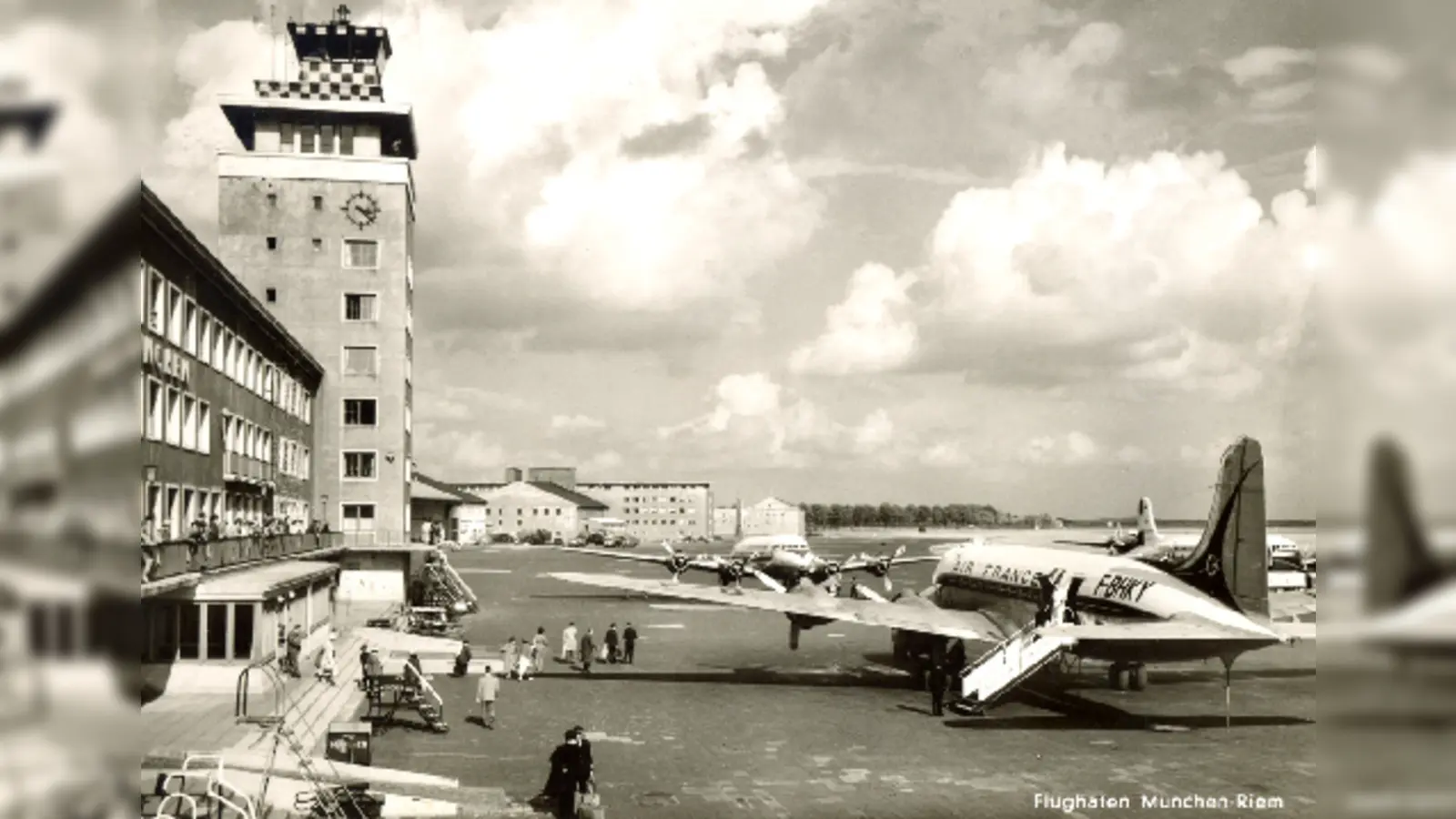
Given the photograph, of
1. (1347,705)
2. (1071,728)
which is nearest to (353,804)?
(1347,705)

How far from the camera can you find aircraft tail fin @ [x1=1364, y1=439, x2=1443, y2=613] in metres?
7.99

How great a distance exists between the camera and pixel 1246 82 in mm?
24812

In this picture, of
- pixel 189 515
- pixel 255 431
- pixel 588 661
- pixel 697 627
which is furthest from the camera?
pixel 697 627

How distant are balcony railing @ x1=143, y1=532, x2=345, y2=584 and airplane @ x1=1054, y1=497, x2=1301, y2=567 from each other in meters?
25.9

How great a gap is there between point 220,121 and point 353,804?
62.3ft

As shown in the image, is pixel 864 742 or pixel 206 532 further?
pixel 206 532

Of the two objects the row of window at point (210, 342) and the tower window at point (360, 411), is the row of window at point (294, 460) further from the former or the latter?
the tower window at point (360, 411)

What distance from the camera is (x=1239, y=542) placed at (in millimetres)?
28547

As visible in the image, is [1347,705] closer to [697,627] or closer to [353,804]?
[353,804]

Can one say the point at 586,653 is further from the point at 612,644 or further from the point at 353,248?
the point at 353,248

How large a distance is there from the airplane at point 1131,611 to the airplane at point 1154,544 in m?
1.27

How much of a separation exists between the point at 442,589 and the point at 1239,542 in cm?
3631

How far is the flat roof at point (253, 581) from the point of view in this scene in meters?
27.6

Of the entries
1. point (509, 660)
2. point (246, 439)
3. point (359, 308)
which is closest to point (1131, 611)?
point (509, 660)
